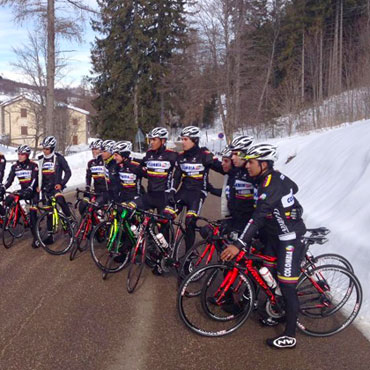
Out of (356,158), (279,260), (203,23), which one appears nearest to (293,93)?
(203,23)

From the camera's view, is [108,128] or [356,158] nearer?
[356,158]

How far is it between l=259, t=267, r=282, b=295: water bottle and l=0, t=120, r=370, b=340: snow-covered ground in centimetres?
105

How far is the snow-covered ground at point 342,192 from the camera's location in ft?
18.5

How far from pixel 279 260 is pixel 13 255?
4.94 meters

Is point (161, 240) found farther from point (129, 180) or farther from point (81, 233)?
point (81, 233)

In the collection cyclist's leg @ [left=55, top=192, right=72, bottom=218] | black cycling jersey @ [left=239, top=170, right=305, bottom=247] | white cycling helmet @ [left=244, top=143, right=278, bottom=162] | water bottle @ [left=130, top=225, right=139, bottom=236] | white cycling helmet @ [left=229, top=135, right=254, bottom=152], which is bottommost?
water bottle @ [left=130, top=225, right=139, bottom=236]

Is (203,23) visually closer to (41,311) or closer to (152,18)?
(152,18)

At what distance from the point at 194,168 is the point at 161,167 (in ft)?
1.99

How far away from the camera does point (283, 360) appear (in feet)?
12.3

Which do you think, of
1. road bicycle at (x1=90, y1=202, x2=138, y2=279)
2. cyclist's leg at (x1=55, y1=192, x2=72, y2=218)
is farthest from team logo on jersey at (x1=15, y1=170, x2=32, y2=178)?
road bicycle at (x1=90, y1=202, x2=138, y2=279)

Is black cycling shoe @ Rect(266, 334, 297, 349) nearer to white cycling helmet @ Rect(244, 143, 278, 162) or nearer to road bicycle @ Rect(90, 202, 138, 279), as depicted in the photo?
white cycling helmet @ Rect(244, 143, 278, 162)

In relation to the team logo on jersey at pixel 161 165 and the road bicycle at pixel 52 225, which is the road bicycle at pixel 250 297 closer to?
the team logo on jersey at pixel 161 165

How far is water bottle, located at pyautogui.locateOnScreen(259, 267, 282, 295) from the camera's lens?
4.23m

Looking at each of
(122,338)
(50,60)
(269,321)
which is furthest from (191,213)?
(50,60)
